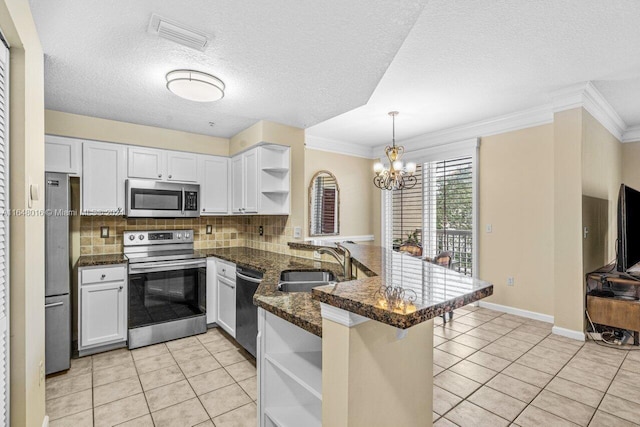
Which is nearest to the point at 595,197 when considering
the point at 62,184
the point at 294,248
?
the point at 294,248

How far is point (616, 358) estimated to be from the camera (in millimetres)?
2877

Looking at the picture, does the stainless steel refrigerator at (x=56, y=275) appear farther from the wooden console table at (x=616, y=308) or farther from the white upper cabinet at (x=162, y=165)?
the wooden console table at (x=616, y=308)

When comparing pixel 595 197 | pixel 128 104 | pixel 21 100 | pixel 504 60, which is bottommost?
pixel 595 197

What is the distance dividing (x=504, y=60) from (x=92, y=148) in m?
3.93

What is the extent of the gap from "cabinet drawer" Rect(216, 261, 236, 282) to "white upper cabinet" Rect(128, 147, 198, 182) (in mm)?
1119

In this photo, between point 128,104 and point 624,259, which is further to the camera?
point 624,259

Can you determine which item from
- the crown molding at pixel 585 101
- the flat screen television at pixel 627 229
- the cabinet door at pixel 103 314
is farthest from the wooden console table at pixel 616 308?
the cabinet door at pixel 103 314

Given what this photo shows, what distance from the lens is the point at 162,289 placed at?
3.24m

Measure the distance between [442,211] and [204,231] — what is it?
351 cm

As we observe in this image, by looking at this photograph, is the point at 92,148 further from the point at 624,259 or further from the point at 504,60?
the point at 624,259

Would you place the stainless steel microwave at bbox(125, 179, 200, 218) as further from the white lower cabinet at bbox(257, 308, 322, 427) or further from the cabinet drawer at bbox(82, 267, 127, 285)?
the white lower cabinet at bbox(257, 308, 322, 427)

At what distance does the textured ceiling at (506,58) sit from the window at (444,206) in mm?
754

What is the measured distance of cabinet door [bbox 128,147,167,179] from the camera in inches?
134

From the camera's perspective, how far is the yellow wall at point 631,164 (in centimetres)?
454
